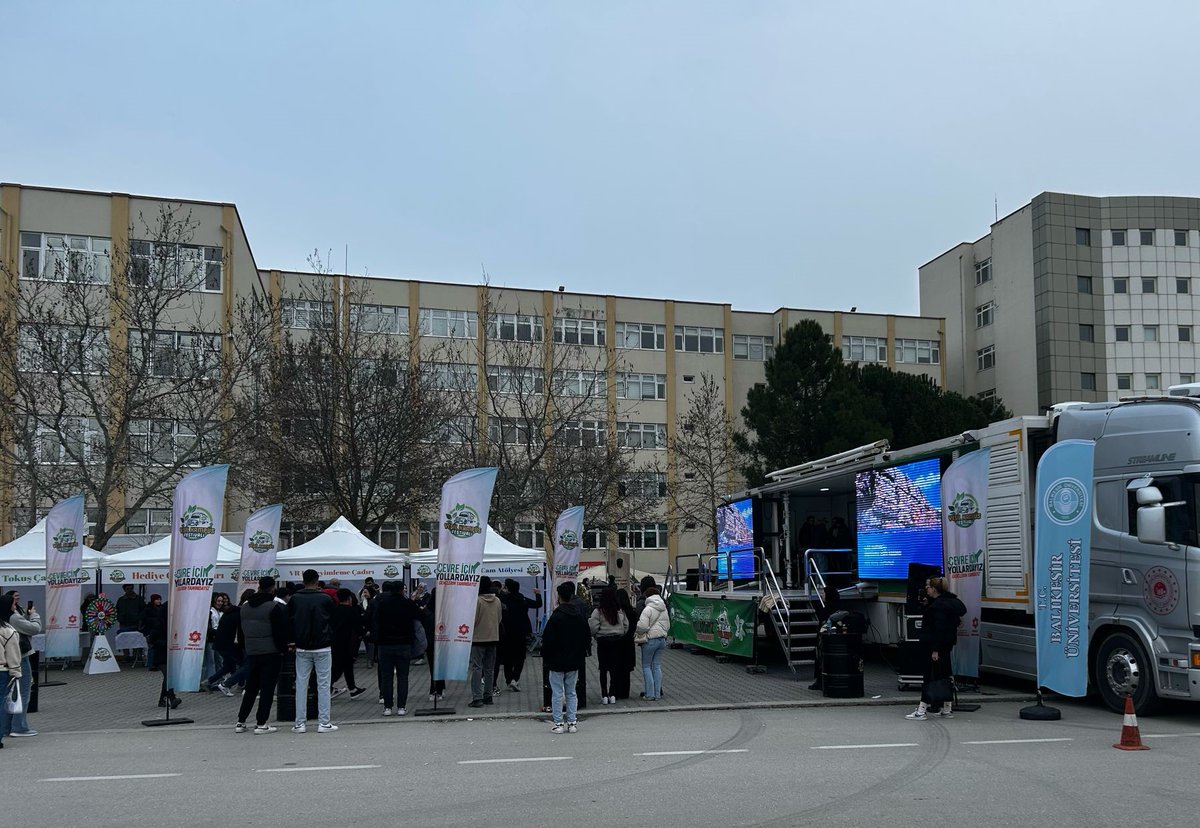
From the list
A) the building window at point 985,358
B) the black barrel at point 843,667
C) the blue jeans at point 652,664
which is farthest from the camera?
the building window at point 985,358

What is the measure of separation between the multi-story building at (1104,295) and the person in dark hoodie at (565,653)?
166 ft

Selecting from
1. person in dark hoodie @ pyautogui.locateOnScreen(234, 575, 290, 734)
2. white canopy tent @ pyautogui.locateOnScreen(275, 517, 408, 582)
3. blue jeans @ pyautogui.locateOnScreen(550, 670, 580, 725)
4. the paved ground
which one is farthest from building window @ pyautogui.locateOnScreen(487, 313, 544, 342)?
blue jeans @ pyautogui.locateOnScreen(550, 670, 580, 725)

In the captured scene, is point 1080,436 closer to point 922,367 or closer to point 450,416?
point 450,416

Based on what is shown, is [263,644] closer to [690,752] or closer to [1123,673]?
[690,752]

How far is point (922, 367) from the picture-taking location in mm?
66938

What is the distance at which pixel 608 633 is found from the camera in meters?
14.9

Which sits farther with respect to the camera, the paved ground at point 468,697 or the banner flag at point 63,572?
the banner flag at point 63,572

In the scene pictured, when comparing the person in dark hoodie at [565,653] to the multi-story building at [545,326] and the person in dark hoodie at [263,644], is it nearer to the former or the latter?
the person in dark hoodie at [263,644]

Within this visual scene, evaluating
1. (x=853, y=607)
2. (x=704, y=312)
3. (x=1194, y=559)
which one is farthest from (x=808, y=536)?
(x=704, y=312)

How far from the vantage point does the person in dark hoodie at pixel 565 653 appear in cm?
1230

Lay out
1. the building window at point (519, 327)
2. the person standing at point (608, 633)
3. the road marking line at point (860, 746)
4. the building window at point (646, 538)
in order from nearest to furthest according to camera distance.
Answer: the road marking line at point (860, 746) < the person standing at point (608, 633) < the building window at point (519, 327) < the building window at point (646, 538)

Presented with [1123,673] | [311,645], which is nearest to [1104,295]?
[1123,673]

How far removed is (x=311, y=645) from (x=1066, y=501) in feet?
29.1

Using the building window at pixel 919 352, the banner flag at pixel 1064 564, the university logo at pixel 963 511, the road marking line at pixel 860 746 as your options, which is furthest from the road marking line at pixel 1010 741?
the building window at pixel 919 352
